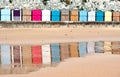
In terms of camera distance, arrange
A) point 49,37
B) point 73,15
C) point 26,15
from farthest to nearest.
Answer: point 73,15
point 26,15
point 49,37

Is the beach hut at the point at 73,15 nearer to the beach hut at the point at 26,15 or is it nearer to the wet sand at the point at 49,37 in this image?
the beach hut at the point at 26,15

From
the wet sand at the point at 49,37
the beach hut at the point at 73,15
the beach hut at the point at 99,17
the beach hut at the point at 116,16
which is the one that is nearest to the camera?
the wet sand at the point at 49,37

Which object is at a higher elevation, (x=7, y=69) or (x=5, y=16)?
(x=5, y=16)

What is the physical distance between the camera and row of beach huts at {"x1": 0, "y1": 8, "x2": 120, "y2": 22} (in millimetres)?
40031

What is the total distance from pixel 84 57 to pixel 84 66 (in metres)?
2.85

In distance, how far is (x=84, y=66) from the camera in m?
13.0

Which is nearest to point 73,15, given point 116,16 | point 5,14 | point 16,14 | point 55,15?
point 55,15

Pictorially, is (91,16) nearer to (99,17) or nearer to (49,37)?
(99,17)

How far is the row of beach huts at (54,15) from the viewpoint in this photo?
4003cm

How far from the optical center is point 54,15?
40.8m

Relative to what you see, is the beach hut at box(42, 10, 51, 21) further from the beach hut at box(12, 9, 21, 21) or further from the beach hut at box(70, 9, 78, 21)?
the beach hut at box(12, 9, 21, 21)

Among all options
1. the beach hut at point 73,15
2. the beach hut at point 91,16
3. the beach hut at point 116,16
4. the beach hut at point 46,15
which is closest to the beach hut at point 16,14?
the beach hut at point 46,15

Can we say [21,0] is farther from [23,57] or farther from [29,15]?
[23,57]

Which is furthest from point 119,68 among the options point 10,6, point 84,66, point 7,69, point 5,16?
point 10,6
